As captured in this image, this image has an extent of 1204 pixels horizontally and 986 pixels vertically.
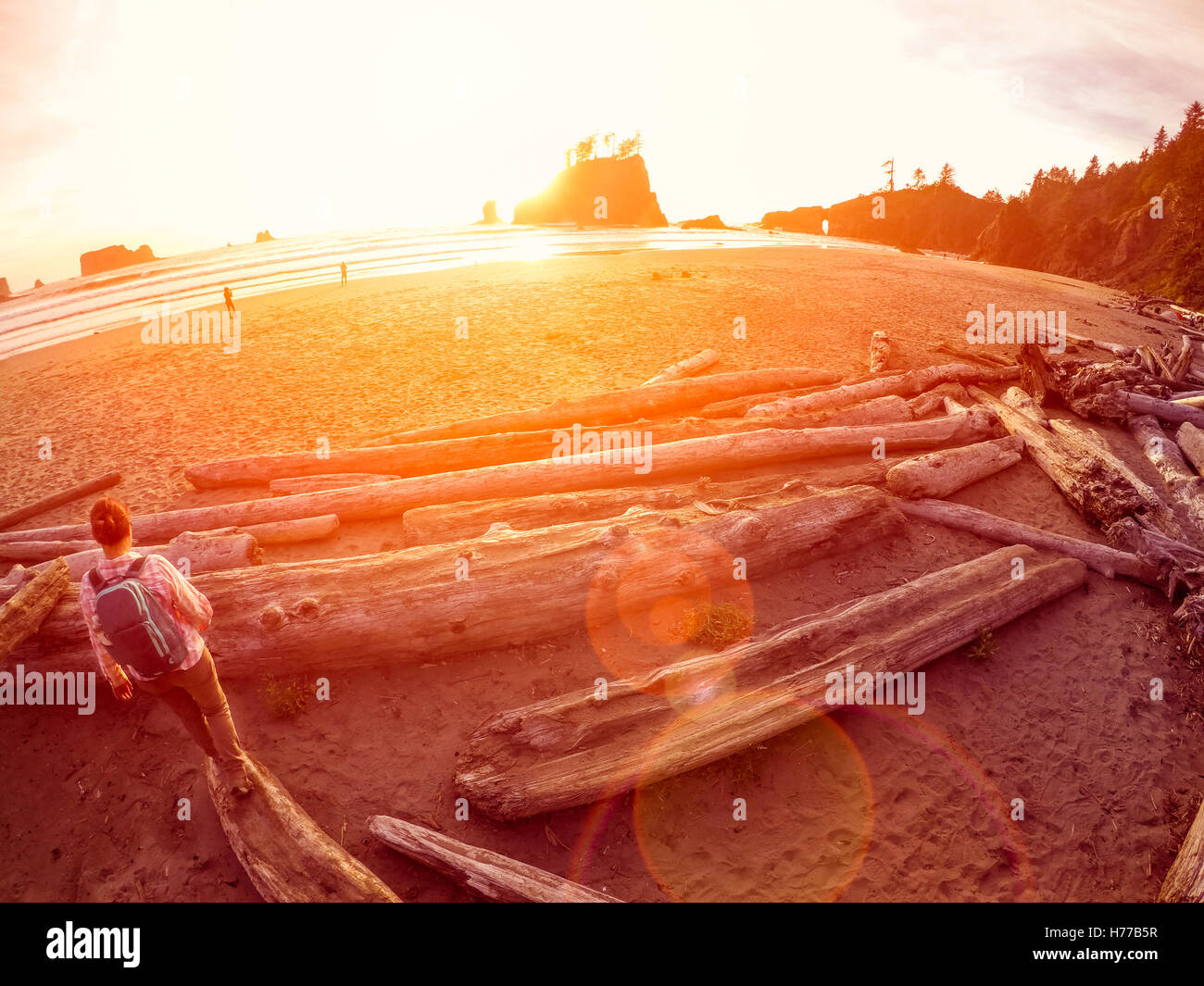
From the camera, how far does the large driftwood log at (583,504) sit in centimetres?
857

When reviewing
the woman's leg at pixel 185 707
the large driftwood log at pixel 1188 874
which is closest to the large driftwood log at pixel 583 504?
the woman's leg at pixel 185 707

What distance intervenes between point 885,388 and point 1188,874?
11.4 meters

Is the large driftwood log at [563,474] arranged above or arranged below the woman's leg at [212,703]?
above

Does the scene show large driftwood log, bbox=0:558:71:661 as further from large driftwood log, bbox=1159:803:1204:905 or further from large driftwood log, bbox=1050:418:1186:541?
large driftwood log, bbox=1050:418:1186:541

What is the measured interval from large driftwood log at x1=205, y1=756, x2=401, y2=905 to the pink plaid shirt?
144 centimetres

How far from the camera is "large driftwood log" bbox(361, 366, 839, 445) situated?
1197cm

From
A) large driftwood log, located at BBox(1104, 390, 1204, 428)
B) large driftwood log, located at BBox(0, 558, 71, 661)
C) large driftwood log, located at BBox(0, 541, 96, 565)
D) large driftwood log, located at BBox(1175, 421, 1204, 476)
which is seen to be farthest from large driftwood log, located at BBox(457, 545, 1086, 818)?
large driftwood log, located at BBox(1104, 390, 1204, 428)

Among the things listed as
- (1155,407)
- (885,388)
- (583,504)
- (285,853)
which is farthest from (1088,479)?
(285,853)

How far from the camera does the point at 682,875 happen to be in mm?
5012

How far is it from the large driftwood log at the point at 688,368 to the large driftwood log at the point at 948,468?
659 centimetres

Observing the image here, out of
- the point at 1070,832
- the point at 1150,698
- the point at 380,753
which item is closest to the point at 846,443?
the point at 1150,698

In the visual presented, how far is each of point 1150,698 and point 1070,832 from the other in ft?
9.13

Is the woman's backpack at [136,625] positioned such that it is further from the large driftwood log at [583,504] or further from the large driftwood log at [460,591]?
the large driftwood log at [583,504]
